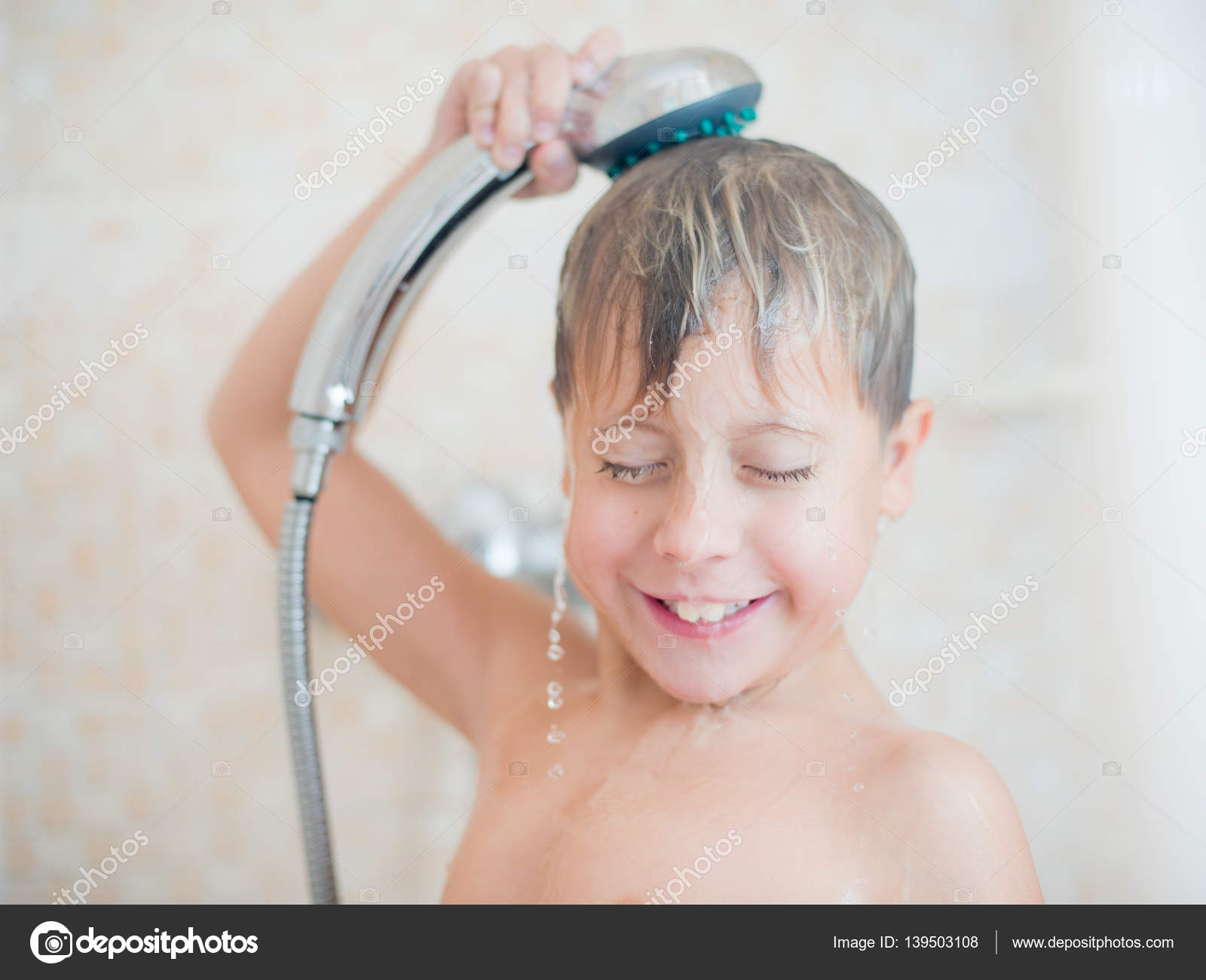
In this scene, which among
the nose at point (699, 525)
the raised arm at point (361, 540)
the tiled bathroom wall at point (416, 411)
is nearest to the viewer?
the nose at point (699, 525)

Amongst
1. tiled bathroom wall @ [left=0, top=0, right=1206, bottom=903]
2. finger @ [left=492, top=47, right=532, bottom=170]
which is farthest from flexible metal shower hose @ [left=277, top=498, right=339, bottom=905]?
tiled bathroom wall @ [left=0, top=0, right=1206, bottom=903]

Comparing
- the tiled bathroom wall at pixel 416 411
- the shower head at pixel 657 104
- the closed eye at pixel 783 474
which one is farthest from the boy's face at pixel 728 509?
the tiled bathroom wall at pixel 416 411

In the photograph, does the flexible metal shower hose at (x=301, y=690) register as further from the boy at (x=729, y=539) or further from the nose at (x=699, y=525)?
the nose at (x=699, y=525)

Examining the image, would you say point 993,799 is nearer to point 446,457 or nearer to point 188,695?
point 446,457

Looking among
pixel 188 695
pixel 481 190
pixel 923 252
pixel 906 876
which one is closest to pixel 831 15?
pixel 923 252

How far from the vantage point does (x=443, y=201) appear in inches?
24.6

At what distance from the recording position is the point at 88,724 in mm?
1080

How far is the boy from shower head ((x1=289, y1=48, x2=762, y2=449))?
2cm

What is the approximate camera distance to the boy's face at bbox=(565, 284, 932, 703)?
1.76 ft

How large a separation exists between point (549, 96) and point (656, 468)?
26 cm

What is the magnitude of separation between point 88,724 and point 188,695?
12cm

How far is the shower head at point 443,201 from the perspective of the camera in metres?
0.61

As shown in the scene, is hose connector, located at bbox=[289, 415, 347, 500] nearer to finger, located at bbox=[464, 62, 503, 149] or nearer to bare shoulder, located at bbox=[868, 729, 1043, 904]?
finger, located at bbox=[464, 62, 503, 149]
